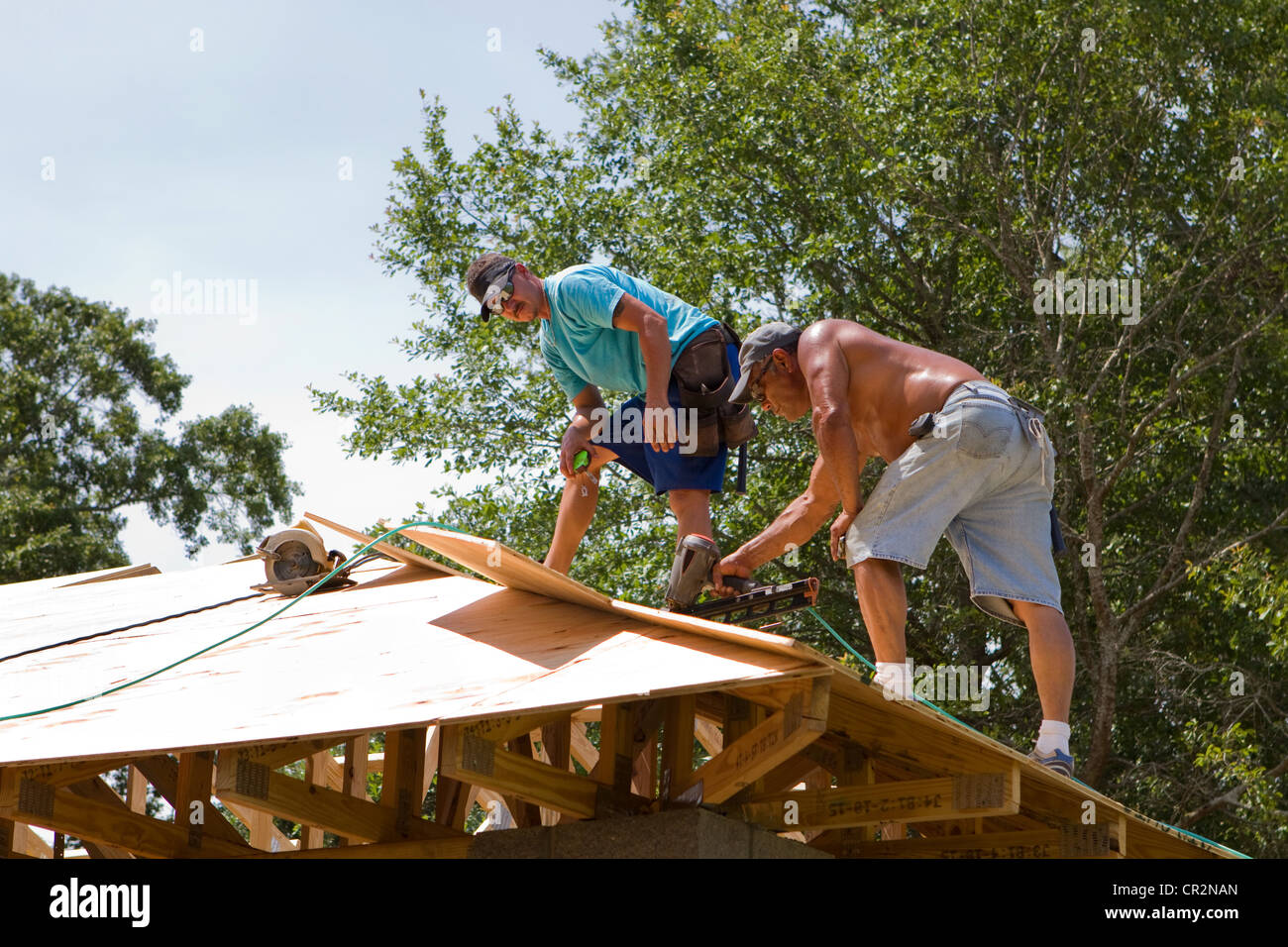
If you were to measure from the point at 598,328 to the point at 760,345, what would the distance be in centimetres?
90

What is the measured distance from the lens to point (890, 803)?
424 centimetres

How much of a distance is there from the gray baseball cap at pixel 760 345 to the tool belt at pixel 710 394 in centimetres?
50

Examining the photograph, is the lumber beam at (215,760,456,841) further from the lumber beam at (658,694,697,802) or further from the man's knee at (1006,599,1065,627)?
the man's knee at (1006,599,1065,627)

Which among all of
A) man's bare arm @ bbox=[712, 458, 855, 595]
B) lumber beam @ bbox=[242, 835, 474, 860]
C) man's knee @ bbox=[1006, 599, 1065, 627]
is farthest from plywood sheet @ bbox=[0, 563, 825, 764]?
man's knee @ bbox=[1006, 599, 1065, 627]

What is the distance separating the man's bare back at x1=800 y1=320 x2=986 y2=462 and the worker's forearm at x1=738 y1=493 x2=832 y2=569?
1.22 ft

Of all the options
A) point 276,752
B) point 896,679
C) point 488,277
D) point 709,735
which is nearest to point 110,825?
point 276,752

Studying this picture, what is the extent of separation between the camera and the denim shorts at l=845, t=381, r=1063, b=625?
4.40 m

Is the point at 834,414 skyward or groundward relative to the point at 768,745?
skyward

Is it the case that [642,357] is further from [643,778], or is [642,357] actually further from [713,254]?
[713,254]

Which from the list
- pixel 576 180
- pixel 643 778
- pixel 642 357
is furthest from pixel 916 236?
pixel 643 778

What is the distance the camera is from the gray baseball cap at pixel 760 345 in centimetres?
475

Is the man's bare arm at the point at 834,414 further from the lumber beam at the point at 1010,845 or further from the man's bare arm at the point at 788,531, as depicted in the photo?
the lumber beam at the point at 1010,845

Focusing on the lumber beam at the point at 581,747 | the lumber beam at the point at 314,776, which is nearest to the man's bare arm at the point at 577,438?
the lumber beam at the point at 581,747

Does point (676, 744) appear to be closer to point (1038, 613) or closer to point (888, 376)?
point (1038, 613)
